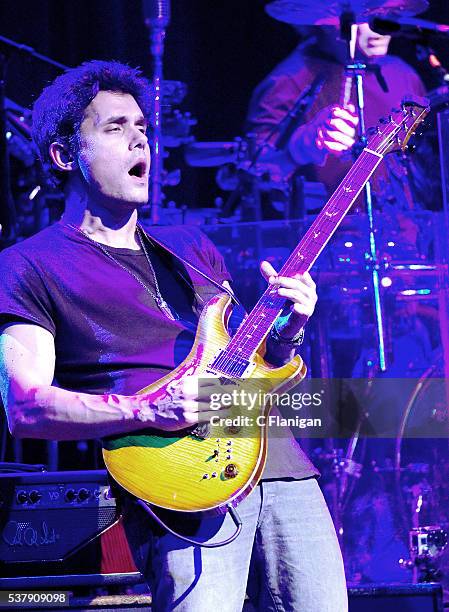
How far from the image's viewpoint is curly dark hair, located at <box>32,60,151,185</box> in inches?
95.0

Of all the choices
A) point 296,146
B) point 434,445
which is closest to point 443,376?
point 434,445

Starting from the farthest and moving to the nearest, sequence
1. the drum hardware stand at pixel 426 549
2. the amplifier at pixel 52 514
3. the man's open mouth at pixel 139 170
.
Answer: the drum hardware stand at pixel 426 549, the amplifier at pixel 52 514, the man's open mouth at pixel 139 170

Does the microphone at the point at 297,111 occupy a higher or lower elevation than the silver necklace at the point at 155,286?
higher

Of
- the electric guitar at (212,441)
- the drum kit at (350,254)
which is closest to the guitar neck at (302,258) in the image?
the electric guitar at (212,441)

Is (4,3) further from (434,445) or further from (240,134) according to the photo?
(434,445)

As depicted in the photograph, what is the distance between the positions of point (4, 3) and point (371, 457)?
2574 millimetres

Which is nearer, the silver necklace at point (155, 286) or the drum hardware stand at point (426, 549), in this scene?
the silver necklace at point (155, 286)

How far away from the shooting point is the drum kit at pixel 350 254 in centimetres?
390

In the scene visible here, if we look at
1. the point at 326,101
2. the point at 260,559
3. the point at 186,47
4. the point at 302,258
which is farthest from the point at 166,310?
the point at 326,101

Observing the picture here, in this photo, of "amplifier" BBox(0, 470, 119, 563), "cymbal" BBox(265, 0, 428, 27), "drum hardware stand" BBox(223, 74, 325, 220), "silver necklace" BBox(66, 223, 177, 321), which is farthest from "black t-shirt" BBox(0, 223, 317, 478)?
"cymbal" BBox(265, 0, 428, 27)

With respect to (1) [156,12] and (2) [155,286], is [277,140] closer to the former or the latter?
(1) [156,12]

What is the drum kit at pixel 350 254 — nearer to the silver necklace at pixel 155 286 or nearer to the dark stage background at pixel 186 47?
the dark stage background at pixel 186 47

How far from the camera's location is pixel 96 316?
212 centimetres

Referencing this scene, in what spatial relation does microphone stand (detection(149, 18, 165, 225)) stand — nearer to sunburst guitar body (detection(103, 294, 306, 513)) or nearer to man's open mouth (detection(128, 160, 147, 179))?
man's open mouth (detection(128, 160, 147, 179))
